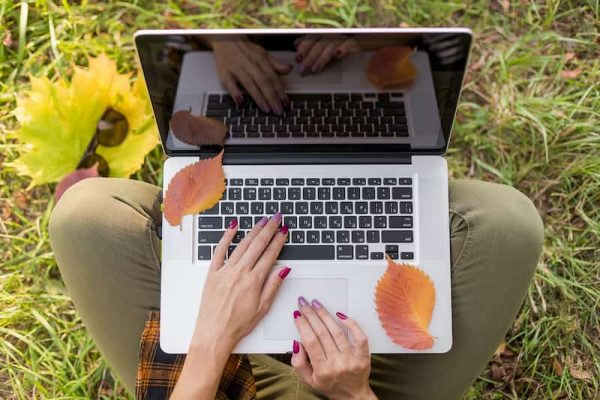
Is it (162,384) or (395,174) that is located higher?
(395,174)

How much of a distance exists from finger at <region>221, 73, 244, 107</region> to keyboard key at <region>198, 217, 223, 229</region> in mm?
206

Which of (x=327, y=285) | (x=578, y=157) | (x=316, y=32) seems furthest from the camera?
(x=578, y=157)

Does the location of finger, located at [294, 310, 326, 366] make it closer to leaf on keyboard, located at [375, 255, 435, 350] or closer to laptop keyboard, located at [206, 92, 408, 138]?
leaf on keyboard, located at [375, 255, 435, 350]

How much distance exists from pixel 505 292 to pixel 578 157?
0.50 m

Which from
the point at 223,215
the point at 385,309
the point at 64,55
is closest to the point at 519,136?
the point at 385,309

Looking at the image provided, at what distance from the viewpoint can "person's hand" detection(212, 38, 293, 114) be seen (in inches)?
32.4

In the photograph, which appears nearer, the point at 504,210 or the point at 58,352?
the point at 504,210

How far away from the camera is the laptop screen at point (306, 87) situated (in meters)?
0.79

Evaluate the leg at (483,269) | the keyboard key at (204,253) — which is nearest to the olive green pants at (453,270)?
the leg at (483,269)

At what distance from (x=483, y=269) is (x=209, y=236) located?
499 millimetres

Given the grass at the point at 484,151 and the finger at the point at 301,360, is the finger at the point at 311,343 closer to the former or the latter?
the finger at the point at 301,360

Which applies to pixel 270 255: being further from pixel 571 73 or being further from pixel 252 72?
pixel 571 73

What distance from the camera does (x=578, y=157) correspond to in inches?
52.5

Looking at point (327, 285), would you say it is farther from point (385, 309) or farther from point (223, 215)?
point (223, 215)
